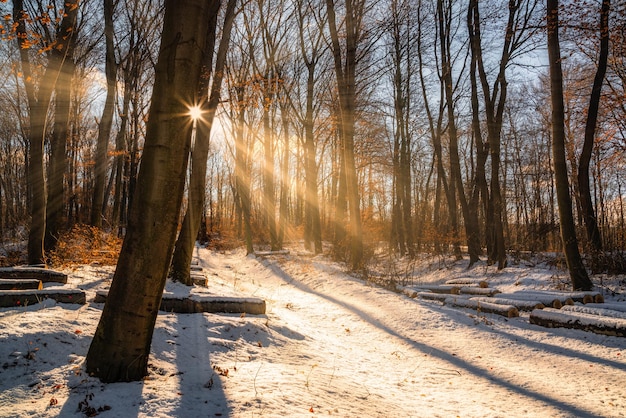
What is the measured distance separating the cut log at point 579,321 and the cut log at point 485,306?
1.48 ft

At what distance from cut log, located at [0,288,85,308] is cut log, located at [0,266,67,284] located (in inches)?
60.7

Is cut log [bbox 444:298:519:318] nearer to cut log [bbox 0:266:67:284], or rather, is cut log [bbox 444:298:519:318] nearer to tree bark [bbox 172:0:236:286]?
tree bark [bbox 172:0:236:286]

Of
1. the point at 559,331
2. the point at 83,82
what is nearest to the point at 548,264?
the point at 559,331

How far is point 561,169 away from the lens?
782cm

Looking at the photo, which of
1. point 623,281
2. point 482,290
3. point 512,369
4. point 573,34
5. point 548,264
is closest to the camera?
point 512,369

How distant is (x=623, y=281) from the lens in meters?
8.08

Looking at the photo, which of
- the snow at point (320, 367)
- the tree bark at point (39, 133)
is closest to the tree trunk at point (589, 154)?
the snow at point (320, 367)

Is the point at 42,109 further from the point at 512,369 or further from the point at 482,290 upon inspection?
the point at 482,290

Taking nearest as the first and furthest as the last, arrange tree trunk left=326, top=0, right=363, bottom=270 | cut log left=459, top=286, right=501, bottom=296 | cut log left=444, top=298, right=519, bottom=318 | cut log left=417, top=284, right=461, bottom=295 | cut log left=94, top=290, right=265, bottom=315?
1. cut log left=94, top=290, right=265, bottom=315
2. cut log left=444, top=298, right=519, bottom=318
3. cut log left=459, top=286, right=501, bottom=296
4. cut log left=417, top=284, right=461, bottom=295
5. tree trunk left=326, top=0, right=363, bottom=270

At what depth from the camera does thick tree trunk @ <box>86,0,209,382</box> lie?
282 centimetres

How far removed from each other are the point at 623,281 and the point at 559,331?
13.1ft

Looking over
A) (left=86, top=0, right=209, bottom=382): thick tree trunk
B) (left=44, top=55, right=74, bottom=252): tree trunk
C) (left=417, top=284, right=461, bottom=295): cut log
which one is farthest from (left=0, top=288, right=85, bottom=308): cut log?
(left=417, top=284, right=461, bottom=295): cut log

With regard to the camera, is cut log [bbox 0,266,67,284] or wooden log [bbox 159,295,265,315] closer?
wooden log [bbox 159,295,265,315]

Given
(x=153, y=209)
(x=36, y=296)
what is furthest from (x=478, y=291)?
(x=36, y=296)
